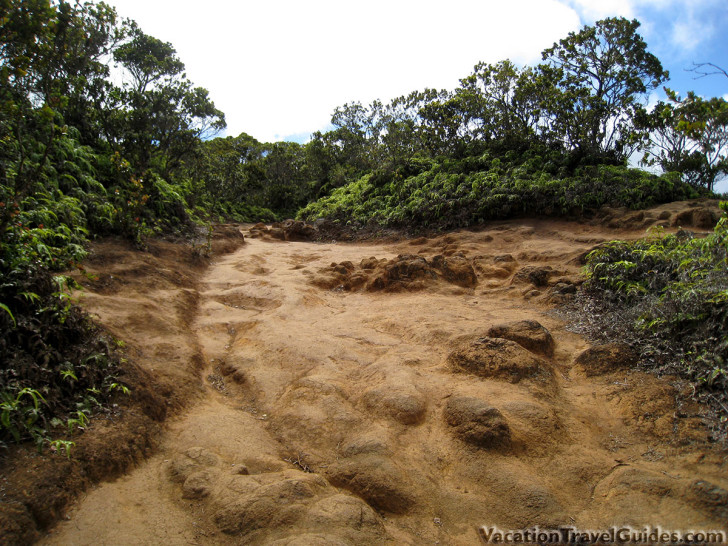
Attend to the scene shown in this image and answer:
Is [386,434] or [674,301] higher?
[674,301]

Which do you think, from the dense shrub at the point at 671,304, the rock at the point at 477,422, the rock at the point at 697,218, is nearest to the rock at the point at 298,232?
the dense shrub at the point at 671,304

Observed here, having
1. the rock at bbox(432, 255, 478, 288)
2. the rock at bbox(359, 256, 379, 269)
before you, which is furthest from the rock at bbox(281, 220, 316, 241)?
the rock at bbox(432, 255, 478, 288)

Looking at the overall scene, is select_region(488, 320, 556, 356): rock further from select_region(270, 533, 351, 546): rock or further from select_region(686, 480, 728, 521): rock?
select_region(270, 533, 351, 546): rock

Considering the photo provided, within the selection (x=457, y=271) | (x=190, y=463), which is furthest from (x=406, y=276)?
(x=190, y=463)

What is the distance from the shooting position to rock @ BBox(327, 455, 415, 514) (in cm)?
274

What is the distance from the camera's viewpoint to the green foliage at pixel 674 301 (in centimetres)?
355

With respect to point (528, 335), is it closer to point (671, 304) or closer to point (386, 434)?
point (671, 304)

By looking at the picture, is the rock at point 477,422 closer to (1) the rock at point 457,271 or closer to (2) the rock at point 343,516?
(2) the rock at point 343,516

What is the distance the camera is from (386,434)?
3385 millimetres

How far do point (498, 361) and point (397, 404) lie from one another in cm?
128

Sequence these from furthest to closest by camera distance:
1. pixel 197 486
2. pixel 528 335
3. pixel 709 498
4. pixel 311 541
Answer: pixel 528 335, pixel 197 486, pixel 709 498, pixel 311 541

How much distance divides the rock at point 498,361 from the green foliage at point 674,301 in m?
1.13

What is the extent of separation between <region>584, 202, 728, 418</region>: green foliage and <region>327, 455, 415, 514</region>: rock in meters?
2.64

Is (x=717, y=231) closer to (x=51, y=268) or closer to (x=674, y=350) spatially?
(x=674, y=350)
